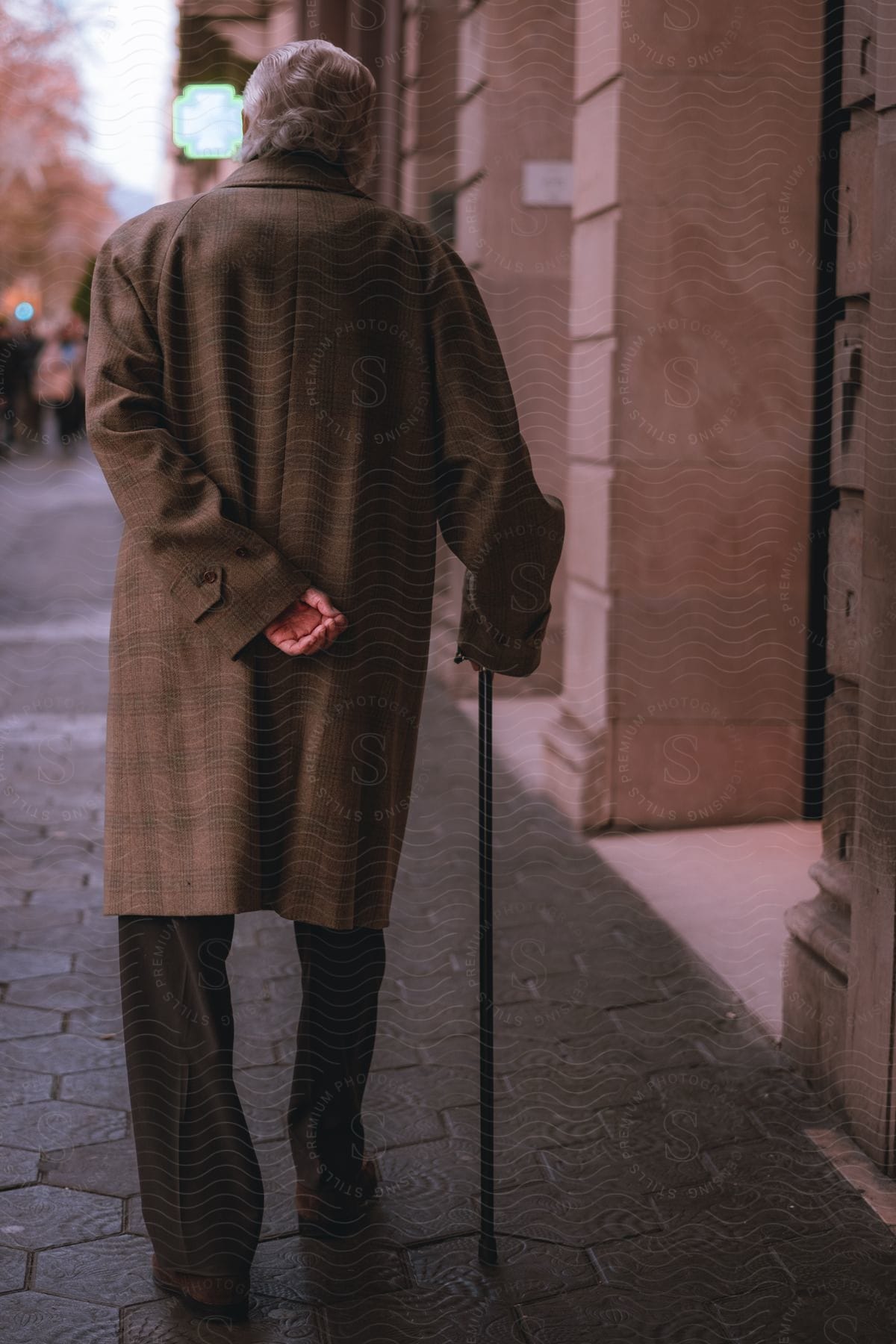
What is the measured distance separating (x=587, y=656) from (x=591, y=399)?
2.95 ft

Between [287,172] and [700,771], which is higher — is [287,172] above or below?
above

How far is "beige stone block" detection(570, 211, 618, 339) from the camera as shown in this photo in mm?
5551

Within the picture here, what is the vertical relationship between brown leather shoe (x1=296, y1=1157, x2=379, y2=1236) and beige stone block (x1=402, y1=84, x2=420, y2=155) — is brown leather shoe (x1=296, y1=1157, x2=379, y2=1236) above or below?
below

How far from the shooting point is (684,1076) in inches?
144

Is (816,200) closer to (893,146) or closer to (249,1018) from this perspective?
(893,146)

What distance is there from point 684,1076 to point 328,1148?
101 cm

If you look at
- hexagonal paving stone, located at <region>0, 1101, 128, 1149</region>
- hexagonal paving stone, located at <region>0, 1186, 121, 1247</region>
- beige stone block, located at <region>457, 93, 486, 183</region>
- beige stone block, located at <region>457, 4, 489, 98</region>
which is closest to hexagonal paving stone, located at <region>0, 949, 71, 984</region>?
hexagonal paving stone, located at <region>0, 1101, 128, 1149</region>

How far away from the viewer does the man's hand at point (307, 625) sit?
2584 millimetres

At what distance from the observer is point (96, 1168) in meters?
3.19

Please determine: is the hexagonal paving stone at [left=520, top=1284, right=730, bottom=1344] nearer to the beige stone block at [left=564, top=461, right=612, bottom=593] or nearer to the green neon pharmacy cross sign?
the beige stone block at [left=564, top=461, right=612, bottom=593]

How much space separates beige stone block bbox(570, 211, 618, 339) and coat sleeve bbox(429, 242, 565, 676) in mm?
2948

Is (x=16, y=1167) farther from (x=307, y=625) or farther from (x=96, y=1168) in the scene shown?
(x=307, y=625)

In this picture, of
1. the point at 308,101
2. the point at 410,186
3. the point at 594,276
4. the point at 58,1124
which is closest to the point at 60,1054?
the point at 58,1124

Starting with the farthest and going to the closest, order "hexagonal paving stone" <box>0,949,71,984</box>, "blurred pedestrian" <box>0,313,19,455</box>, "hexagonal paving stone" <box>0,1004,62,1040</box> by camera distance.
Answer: "blurred pedestrian" <box>0,313,19,455</box> < "hexagonal paving stone" <box>0,949,71,984</box> < "hexagonal paving stone" <box>0,1004,62,1040</box>
